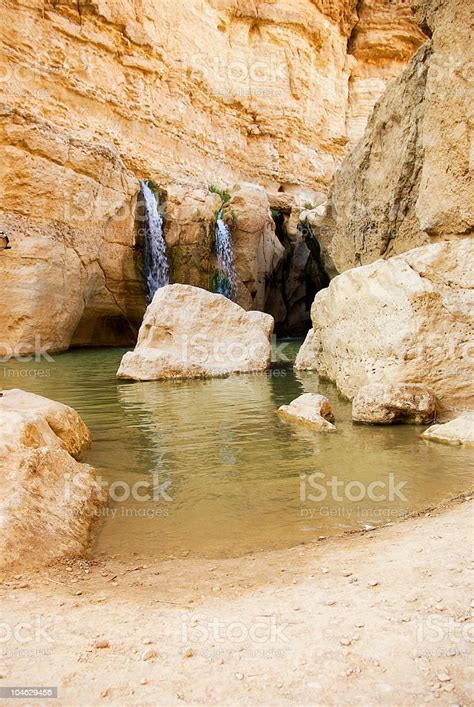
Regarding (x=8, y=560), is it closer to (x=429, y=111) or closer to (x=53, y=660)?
(x=53, y=660)

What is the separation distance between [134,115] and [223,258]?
8406 millimetres

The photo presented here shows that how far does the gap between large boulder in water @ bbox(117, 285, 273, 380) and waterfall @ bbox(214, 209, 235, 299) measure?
8.18 m

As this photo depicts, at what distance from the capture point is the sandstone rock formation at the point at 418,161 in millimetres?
7482

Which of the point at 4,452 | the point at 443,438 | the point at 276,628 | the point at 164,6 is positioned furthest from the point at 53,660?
the point at 164,6

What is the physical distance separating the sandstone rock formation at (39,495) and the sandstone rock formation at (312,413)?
282cm

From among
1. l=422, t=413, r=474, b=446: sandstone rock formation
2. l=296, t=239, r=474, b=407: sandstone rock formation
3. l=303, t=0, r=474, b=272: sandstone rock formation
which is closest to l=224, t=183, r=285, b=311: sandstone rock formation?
l=303, t=0, r=474, b=272: sandstone rock formation

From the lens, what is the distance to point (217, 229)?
768 inches

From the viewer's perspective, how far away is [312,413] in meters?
6.34
